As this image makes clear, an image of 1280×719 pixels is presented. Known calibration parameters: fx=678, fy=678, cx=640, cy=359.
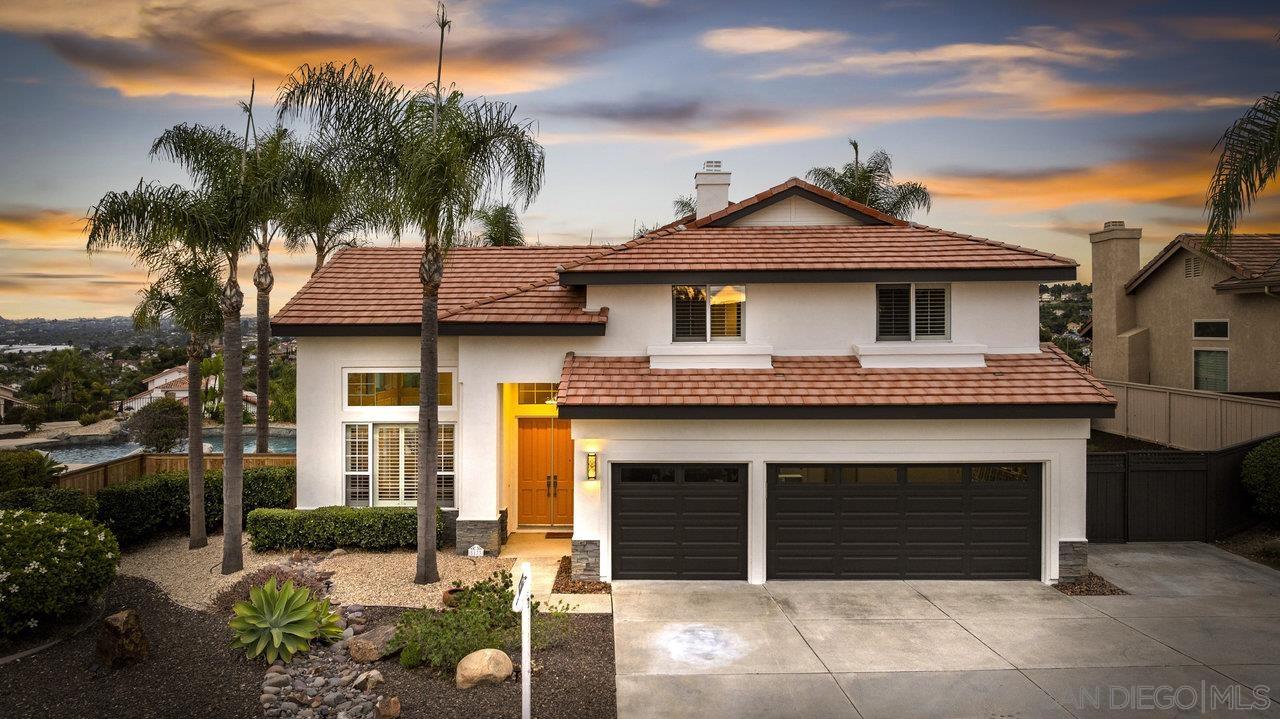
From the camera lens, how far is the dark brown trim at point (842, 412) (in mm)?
10820

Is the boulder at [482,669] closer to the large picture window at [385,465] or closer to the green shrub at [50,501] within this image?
the large picture window at [385,465]

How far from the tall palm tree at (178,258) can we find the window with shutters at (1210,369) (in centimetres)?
2513

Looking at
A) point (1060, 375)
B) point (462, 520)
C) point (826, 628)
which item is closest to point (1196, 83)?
point (1060, 375)

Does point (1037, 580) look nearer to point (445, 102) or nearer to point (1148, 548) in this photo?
point (1148, 548)

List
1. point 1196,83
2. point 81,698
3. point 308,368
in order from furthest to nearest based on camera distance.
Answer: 1. point 1196,83
2. point 308,368
3. point 81,698

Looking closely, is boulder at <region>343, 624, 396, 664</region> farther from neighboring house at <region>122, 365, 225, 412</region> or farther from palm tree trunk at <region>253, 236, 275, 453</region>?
neighboring house at <region>122, 365, 225, 412</region>

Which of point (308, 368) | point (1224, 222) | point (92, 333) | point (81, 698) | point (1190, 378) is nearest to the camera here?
point (81, 698)

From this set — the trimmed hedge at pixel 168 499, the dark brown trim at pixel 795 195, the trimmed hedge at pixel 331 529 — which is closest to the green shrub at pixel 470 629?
the trimmed hedge at pixel 331 529

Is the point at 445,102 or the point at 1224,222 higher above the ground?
the point at 445,102

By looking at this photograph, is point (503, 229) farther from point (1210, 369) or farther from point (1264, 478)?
point (1264, 478)

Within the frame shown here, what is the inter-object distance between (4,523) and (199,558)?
3779mm

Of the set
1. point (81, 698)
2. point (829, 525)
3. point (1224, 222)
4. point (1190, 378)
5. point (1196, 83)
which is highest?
point (1196, 83)

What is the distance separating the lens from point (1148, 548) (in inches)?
503

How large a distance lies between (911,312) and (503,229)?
2217 centimetres
